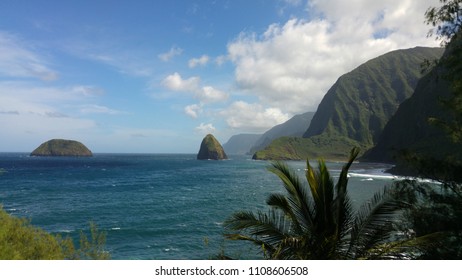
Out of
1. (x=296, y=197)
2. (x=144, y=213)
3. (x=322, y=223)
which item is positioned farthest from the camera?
(x=144, y=213)

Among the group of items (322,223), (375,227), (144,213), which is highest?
(322,223)

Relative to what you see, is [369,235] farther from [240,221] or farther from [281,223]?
[240,221]

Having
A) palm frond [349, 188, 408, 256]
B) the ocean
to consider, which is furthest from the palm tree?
the ocean

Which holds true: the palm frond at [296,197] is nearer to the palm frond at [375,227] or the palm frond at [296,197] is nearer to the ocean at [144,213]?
the palm frond at [375,227]

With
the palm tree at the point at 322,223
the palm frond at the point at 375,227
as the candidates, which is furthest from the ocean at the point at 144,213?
the palm frond at the point at 375,227

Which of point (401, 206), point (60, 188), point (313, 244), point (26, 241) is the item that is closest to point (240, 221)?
point (313, 244)

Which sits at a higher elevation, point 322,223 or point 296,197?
point 296,197

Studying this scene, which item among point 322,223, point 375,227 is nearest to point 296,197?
point 322,223

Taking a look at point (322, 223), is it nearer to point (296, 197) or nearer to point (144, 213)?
point (296, 197)
